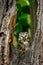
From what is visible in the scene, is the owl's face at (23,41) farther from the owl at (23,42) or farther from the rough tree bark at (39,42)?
the rough tree bark at (39,42)

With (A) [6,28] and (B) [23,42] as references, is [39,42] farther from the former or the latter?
(A) [6,28]

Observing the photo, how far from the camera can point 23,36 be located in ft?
5.92

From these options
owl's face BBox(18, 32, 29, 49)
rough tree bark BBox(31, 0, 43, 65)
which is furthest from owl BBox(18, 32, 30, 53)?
rough tree bark BBox(31, 0, 43, 65)

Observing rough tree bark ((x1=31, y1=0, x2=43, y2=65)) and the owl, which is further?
the owl

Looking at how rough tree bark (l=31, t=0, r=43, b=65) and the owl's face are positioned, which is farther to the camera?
the owl's face

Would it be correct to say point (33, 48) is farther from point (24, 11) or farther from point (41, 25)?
point (24, 11)

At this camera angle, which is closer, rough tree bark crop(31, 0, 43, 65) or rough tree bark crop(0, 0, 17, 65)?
rough tree bark crop(31, 0, 43, 65)

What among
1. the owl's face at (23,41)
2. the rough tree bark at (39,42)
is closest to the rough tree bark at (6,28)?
the owl's face at (23,41)

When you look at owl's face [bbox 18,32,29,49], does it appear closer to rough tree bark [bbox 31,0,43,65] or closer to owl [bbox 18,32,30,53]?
owl [bbox 18,32,30,53]

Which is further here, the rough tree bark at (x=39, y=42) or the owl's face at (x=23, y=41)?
the owl's face at (x=23, y=41)

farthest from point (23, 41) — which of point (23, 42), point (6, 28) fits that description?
point (6, 28)

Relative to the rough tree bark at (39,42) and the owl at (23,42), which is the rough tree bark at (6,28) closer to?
the owl at (23,42)

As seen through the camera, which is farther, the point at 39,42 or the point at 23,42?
the point at 23,42

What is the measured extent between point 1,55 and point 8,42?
0.10 metres
